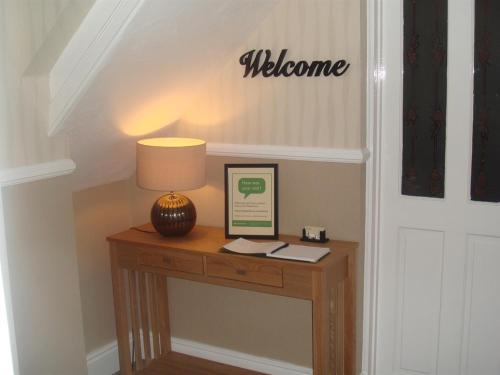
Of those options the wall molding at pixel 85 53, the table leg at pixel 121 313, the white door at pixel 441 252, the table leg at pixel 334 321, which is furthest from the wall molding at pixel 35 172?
the white door at pixel 441 252

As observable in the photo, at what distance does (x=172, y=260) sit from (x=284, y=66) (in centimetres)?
103

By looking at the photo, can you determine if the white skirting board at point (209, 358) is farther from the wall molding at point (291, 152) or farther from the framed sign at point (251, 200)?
the wall molding at point (291, 152)

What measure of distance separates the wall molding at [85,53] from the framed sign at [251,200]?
0.89 m

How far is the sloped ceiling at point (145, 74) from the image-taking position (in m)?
2.24

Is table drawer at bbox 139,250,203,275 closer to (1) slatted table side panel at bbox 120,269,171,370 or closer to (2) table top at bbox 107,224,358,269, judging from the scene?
(2) table top at bbox 107,224,358,269

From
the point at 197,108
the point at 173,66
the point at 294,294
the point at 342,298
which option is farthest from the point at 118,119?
the point at 342,298

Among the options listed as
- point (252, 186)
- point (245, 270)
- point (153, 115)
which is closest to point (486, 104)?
point (252, 186)

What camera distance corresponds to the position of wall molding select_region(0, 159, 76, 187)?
2133 millimetres

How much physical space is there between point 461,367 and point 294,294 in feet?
2.96

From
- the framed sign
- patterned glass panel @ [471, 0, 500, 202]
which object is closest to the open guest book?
the framed sign

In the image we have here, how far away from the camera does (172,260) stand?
9.36 ft

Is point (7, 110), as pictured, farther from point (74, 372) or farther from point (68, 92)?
point (74, 372)

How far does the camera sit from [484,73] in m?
2.55

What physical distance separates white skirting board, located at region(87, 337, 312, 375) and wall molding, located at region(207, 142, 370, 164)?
1037mm
